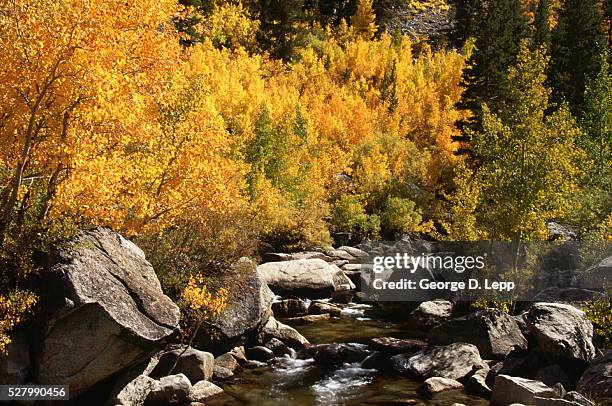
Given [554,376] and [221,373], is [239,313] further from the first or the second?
[554,376]

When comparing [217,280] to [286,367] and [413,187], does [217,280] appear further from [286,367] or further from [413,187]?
[413,187]

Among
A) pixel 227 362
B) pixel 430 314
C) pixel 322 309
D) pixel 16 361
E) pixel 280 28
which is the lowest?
pixel 322 309

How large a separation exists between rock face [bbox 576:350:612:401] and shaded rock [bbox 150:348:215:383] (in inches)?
436

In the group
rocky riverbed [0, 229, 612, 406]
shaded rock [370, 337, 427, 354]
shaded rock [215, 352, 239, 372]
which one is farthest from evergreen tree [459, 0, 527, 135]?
shaded rock [215, 352, 239, 372]

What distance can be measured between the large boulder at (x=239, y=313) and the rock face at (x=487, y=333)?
7.27 m

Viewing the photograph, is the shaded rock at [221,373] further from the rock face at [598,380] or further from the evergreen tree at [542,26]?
the evergreen tree at [542,26]

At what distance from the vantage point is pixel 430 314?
25.1 m

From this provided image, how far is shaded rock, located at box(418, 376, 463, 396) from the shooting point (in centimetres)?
1742

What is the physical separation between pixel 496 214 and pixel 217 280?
12074 mm

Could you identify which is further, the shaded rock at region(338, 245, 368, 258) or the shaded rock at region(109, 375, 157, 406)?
the shaded rock at region(338, 245, 368, 258)

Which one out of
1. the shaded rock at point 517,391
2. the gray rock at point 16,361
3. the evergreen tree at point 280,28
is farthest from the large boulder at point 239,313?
the evergreen tree at point 280,28

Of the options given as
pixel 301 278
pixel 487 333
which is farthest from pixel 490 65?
pixel 487 333

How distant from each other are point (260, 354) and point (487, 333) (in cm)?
868

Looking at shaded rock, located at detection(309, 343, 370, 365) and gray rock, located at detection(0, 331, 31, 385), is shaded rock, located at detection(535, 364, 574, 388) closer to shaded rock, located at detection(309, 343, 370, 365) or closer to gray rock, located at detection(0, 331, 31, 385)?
shaded rock, located at detection(309, 343, 370, 365)
